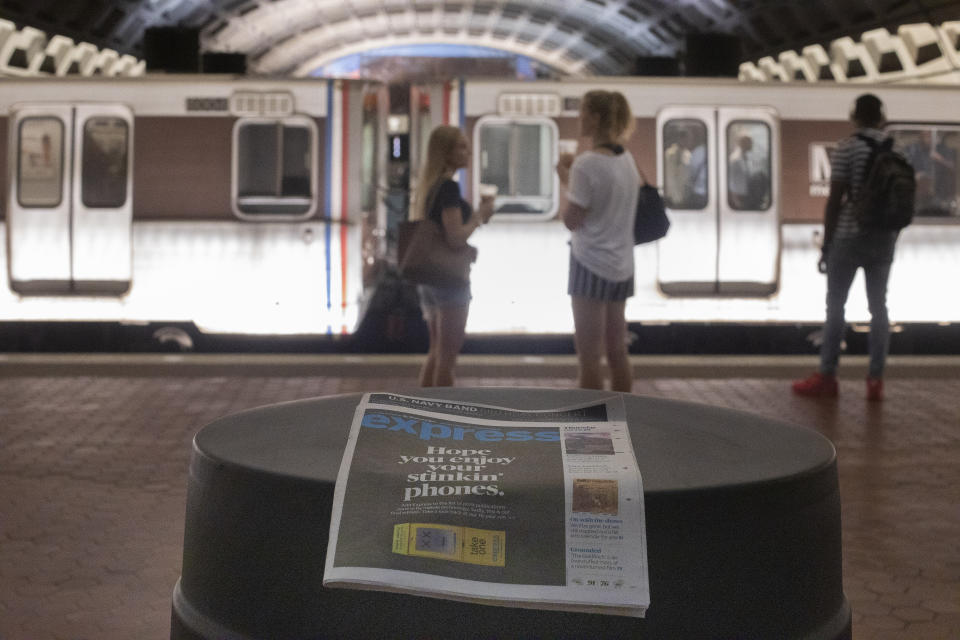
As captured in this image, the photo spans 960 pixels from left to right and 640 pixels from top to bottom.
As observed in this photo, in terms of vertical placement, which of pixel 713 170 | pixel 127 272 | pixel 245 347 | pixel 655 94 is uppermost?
pixel 655 94

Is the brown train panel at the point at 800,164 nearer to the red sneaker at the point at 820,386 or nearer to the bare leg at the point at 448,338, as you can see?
the red sneaker at the point at 820,386

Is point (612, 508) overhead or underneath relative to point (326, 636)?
overhead

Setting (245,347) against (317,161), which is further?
(245,347)

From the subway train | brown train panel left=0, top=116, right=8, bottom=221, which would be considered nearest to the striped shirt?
the subway train

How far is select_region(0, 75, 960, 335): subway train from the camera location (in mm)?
11352

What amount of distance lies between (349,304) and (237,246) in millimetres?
1233

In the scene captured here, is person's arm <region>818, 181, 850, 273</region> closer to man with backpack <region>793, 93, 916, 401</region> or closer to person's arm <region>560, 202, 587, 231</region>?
man with backpack <region>793, 93, 916, 401</region>

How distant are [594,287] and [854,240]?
245 centimetres

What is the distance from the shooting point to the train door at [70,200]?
11.4 metres

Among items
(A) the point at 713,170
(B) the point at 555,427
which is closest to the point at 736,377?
(A) the point at 713,170

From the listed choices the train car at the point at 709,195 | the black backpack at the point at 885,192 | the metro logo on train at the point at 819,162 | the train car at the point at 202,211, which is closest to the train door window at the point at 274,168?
the train car at the point at 202,211

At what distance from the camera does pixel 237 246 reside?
37.2 ft

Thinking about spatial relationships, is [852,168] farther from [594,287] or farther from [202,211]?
[202,211]

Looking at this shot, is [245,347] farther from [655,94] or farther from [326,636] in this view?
[326,636]
